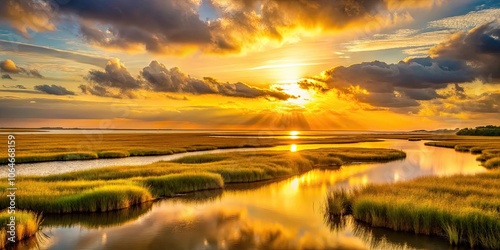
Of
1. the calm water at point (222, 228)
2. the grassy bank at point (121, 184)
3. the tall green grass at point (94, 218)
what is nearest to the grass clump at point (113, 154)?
the grassy bank at point (121, 184)

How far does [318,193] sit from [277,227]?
10584mm

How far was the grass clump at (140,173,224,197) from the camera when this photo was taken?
29172 millimetres

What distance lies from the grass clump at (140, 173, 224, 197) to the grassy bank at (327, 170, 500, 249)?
38.9 feet

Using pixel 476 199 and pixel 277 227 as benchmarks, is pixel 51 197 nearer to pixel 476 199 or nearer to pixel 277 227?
pixel 277 227

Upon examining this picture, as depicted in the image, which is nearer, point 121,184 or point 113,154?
point 121,184

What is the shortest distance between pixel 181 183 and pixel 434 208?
63.9ft

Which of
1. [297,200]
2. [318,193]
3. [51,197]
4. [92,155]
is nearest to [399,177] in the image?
[318,193]

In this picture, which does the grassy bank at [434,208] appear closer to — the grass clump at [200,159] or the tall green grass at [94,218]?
the tall green grass at [94,218]

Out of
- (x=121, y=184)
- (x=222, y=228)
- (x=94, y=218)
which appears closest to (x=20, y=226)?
(x=94, y=218)

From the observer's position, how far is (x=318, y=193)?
3008 centimetres

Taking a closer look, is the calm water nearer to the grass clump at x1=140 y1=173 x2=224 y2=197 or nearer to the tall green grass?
the tall green grass

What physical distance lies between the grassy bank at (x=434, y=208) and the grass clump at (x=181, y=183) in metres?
11.9

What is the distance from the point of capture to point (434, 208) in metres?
19.0

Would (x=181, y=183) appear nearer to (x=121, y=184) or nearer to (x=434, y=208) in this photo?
(x=121, y=184)
